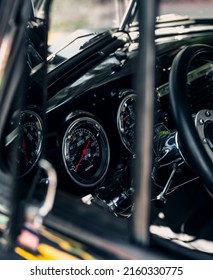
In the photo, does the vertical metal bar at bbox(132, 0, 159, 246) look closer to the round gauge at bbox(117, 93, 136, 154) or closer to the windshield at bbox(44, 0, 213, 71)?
the windshield at bbox(44, 0, 213, 71)

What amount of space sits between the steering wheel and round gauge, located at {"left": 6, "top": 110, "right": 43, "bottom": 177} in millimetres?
408

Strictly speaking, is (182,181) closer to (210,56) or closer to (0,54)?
(210,56)

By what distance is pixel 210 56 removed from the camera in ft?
6.97

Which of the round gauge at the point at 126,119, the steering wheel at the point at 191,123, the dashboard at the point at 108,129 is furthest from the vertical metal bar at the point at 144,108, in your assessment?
the round gauge at the point at 126,119

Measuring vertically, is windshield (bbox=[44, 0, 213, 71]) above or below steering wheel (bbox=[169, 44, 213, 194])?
above

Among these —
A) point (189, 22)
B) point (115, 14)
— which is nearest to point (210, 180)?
point (115, 14)

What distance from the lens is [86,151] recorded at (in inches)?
Result: 86.6

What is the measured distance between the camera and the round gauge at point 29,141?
152 centimetres

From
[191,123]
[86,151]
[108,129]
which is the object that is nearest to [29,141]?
[191,123]

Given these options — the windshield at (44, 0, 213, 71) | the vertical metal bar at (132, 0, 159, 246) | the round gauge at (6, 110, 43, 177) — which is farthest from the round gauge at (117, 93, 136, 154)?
the vertical metal bar at (132, 0, 159, 246)

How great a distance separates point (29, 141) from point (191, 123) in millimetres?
472

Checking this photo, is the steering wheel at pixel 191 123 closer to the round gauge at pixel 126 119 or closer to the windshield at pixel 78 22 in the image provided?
the windshield at pixel 78 22

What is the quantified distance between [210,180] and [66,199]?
382 mm

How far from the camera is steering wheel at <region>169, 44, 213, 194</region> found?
148 centimetres
